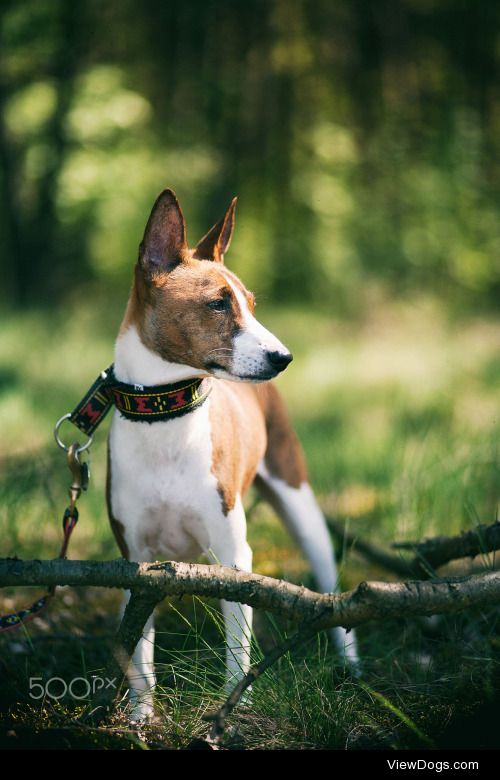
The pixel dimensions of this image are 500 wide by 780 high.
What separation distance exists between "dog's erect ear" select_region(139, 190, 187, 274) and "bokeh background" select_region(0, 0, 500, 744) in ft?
15.6

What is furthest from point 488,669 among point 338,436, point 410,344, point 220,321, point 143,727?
point 410,344

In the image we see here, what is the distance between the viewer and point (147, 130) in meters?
11.4

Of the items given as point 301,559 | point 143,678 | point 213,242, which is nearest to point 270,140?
point 301,559

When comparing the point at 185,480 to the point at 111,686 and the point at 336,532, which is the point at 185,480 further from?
the point at 336,532

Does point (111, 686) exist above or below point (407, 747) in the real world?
above

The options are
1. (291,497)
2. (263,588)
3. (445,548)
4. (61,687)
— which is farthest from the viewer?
(291,497)

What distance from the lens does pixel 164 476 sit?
7.93 ft

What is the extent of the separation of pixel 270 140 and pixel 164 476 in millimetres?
9984

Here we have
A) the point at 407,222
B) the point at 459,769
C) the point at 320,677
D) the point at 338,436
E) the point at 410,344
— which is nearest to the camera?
the point at 459,769

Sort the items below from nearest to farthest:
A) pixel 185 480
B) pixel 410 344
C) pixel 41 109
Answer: pixel 185 480 < pixel 410 344 < pixel 41 109

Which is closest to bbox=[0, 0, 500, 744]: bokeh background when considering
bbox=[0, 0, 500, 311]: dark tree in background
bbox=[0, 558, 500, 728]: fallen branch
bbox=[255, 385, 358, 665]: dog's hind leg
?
bbox=[0, 0, 500, 311]: dark tree in background

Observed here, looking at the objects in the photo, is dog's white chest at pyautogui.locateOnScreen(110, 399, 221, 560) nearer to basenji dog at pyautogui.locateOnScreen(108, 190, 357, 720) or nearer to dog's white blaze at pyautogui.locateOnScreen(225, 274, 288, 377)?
basenji dog at pyautogui.locateOnScreen(108, 190, 357, 720)

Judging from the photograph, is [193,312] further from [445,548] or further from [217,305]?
[445,548]

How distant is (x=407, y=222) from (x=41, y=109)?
495 cm
